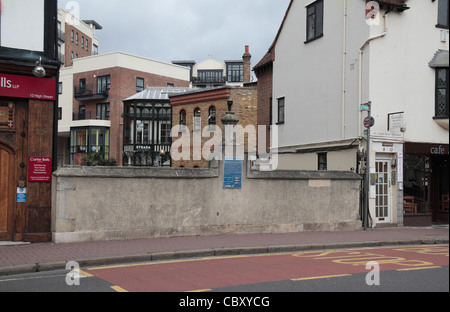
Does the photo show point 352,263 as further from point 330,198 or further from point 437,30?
point 437,30

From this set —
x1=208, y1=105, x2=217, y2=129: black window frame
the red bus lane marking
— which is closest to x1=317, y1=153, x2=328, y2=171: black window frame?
the red bus lane marking

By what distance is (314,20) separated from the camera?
20.6 m

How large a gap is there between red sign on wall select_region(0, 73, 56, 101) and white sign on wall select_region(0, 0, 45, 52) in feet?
2.88

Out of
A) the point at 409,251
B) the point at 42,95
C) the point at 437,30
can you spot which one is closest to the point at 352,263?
the point at 409,251

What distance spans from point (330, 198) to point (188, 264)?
740cm

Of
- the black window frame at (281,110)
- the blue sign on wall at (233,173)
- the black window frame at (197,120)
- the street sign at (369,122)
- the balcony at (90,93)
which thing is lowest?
the blue sign on wall at (233,173)

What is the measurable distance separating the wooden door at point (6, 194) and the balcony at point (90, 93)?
164 feet

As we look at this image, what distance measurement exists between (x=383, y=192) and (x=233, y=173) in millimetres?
6745

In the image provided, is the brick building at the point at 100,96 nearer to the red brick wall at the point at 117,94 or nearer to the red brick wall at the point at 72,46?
the red brick wall at the point at 117,94

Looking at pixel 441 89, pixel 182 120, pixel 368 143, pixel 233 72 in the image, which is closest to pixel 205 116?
pixel 182 120

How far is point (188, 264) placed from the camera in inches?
371

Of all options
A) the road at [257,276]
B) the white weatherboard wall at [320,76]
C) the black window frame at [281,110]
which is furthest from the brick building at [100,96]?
the road at [257,276]

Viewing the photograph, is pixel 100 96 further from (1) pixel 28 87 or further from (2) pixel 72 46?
(1) pixel 28 87

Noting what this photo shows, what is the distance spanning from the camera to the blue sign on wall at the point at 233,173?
13.8m
